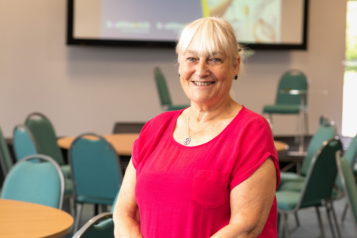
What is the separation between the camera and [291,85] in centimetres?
679

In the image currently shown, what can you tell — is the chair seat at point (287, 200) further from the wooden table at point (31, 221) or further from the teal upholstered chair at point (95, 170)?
the wooden table at point (31, 221)

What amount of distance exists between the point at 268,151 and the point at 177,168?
0.28 meters

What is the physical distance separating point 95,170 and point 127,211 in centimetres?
180

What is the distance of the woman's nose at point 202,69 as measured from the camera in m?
1.45

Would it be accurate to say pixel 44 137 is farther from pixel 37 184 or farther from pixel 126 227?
pixel 126 227

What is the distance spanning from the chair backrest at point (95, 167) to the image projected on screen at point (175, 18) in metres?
3.93

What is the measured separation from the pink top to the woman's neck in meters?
0.07

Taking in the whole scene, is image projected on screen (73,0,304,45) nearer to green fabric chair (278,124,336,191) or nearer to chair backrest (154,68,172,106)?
chair backrest (154,68,172,106)

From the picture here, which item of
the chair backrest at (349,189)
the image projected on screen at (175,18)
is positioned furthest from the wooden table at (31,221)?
the image projected on screen at (175,18)

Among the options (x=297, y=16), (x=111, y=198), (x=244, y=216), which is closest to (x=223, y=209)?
(x=244, y=216)

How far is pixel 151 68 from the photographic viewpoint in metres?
7.27

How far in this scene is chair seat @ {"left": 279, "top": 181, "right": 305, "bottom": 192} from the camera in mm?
3576

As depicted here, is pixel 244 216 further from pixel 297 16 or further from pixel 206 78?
pixel 297 16

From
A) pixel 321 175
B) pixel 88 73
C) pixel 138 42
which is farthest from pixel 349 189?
pixel 88 73
